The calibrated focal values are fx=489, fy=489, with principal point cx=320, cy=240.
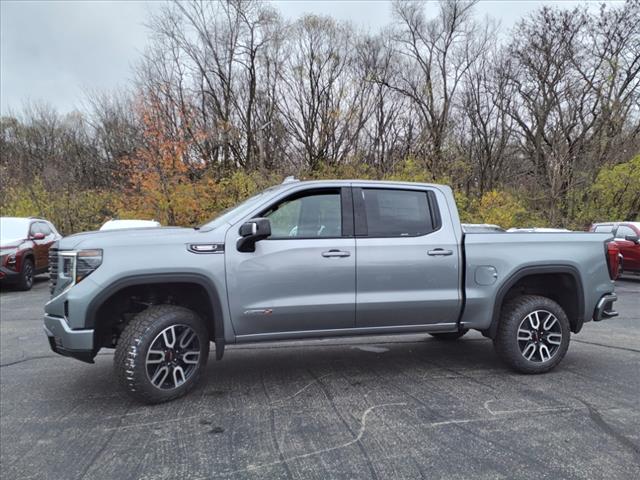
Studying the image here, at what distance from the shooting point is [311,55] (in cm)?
2806

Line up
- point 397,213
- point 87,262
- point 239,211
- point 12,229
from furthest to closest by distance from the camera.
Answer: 1. point 12,229
2. point 397,213
3. point 239,211
4. point 87,262

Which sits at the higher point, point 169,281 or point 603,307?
point 169,281

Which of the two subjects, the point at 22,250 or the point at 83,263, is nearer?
the point at 83,263

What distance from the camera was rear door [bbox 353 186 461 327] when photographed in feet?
14.7

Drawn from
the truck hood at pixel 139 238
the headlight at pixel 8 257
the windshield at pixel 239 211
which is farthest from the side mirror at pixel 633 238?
the headlight at pixel 8 257

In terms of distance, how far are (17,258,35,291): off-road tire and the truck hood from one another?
30.0 ft

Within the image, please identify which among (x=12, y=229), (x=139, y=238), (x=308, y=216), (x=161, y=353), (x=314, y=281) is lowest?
(x=161, y=353)

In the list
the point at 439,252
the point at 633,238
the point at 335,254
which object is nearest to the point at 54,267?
the point at 335,254

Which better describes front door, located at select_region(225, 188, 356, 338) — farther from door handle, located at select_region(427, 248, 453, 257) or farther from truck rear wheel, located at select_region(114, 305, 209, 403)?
door handle, located at select_region(427, 248, 453, 257)

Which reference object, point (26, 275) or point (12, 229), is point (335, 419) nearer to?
point (26, 275)

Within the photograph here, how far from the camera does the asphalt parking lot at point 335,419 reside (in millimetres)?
3076

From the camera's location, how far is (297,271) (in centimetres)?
429

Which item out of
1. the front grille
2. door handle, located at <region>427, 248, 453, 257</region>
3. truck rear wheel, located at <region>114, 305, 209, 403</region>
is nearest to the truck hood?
the front grille

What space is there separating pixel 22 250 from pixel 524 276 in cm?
1154
